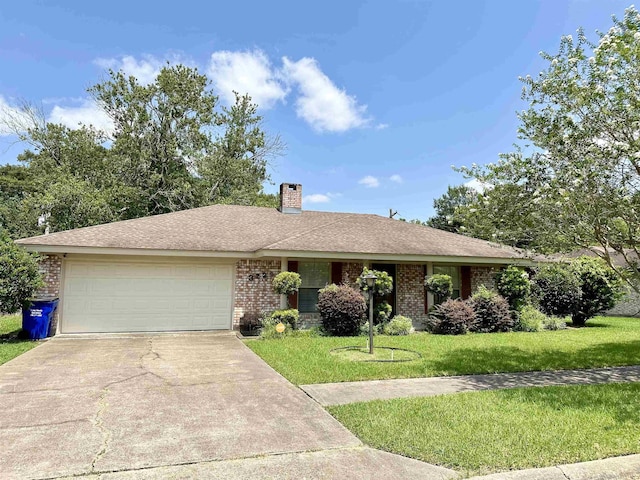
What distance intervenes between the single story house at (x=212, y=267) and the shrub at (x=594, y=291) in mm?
3257

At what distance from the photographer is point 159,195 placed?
2523 centimetres

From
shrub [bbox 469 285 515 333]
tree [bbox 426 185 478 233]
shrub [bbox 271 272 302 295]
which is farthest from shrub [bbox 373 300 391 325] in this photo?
tree [bbox 426 185 478 233]

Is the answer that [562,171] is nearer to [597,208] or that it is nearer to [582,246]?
[597,208]

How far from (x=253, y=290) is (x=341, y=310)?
114 inches

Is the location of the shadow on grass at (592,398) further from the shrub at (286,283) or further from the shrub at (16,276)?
the shrub at (16,276)

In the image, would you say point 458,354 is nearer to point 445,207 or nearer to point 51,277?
point 51,277

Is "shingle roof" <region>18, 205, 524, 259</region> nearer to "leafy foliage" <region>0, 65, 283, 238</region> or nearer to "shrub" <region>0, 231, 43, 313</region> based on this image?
"shrub" <region>0, 231, 43, 313</region>

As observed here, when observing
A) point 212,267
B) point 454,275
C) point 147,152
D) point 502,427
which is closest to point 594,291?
point 454,275

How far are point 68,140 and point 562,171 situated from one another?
1095 inches

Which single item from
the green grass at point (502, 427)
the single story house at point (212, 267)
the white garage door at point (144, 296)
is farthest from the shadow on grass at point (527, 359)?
the white garage door at point (144, 296)

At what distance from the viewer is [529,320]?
13133mm

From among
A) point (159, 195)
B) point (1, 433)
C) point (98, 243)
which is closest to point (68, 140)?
point (159, 195)

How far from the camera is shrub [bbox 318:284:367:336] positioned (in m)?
11.2

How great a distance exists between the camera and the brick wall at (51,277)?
10680mm
